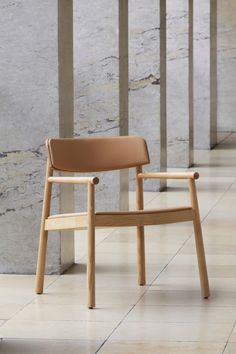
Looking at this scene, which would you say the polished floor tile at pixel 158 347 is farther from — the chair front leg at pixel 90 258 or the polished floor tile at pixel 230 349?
the chair front leg at pixel 90 258

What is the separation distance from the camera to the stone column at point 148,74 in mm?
12023

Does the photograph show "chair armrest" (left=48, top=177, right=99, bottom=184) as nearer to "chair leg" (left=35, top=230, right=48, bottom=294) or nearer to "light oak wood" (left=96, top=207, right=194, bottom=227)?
"light oak wood" (left=96, top=207, right=194, bottom=227)

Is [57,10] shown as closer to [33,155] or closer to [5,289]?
[33,155]

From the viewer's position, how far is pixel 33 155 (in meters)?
7.31

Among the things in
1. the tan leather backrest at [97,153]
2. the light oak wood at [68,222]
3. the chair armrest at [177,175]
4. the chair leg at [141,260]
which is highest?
the tan leather backrest at [97,153]

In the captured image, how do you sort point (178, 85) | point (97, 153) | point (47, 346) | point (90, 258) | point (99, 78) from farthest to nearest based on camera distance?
point (178, 85), point (99, 78), point (97, 153), point (90, 258), point (47, 346)

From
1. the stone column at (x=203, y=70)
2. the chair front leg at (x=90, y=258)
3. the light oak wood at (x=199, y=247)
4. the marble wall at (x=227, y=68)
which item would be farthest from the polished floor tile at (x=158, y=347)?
the marble wall at (x=227, y=68)

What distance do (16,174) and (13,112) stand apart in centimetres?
38

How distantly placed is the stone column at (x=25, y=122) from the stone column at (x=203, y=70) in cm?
958

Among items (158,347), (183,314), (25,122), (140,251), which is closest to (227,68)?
(25,122)

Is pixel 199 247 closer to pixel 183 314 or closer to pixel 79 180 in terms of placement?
pixel 183 314

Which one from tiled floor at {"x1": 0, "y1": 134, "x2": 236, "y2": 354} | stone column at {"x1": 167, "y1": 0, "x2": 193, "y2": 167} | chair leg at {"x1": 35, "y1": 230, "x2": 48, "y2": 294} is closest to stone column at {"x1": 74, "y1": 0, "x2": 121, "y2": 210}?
tiled floor at {"x1": 0, "y1": 134, "x2": 236, "y2": 354}

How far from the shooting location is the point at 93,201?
247 inches

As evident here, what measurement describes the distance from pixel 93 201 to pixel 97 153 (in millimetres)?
651
